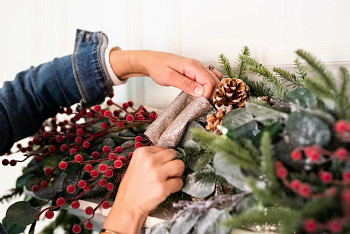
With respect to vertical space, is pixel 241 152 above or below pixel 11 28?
below

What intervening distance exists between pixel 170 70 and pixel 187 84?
0.19ft

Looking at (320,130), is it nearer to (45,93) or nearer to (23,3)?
(45,93)

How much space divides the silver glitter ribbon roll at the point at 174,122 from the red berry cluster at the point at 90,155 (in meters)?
0.06

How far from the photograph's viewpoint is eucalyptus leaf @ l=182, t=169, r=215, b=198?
1.61 ft

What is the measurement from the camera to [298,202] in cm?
36

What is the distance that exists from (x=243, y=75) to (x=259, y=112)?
0.22m

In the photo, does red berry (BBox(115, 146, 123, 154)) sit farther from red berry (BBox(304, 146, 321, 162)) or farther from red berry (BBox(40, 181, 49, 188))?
red berry (BBox(304, 146, 321, 162))

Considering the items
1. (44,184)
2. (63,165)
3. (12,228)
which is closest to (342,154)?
(63,165)

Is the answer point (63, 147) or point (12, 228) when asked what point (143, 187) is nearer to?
point (63, 147)

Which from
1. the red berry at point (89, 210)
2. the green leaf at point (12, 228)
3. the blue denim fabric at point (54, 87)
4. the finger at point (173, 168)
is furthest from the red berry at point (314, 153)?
the green leaf at point (12, 228)

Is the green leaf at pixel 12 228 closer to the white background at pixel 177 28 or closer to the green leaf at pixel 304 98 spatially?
the white background at pixel 177 28

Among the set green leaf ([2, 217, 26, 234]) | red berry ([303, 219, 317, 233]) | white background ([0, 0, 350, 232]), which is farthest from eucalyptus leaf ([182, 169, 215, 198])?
green leaf ([2, 217, 26, 234])

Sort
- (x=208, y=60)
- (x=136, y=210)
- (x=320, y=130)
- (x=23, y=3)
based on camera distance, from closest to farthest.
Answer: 1. (x=320, y=130)
2. (x=136, y=210)
3. (x=208, y=60)
4. (x=23, y=3)

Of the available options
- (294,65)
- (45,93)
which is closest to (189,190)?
(294,65)
